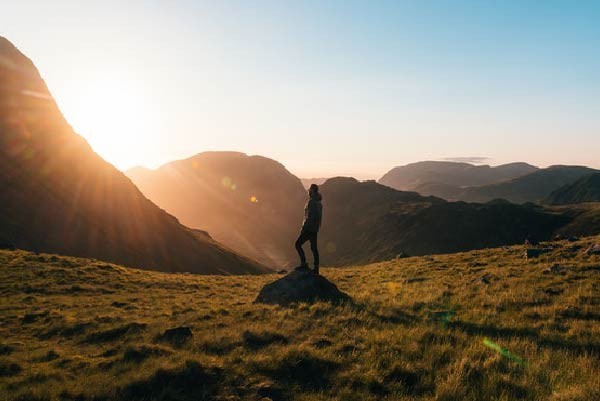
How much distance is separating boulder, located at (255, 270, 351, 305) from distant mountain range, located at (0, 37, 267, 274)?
56.7 meters

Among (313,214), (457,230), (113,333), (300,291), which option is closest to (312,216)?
(313,214)

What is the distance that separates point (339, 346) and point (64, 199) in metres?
84.1

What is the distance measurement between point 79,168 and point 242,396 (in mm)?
96494

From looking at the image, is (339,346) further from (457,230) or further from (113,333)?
(457,230)

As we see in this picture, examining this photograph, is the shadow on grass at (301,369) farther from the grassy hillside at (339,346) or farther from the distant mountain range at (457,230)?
the distant mountain range at (457,230)

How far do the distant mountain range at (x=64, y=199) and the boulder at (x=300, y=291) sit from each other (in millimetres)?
56674

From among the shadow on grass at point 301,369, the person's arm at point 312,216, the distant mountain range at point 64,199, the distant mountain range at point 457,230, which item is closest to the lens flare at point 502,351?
the shadow on grass at point 301,369

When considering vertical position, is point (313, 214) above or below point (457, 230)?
above

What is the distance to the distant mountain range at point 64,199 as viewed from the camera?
2697 inches

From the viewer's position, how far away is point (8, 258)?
2961 cm

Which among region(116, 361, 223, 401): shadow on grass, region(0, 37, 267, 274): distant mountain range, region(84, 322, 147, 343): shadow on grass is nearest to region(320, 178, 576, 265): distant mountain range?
region(0, 37, 267, 274): distant mountain range

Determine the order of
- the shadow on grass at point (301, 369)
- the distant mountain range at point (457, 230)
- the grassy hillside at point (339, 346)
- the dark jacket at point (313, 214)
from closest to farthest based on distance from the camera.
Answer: the grassy hillside at point (339, 346) → the shadow on grass at point (301, 369) → the dark jacket at point (313, 214) → the distant mountain range at point (457, 230)

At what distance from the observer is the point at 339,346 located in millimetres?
9398

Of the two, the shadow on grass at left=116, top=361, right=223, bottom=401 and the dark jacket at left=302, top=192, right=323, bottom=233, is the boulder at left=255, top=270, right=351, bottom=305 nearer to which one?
the dark jacket at left=302, top=192, right=323, bottom=233
